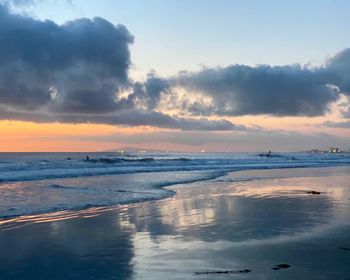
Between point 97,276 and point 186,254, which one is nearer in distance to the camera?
point 97,276

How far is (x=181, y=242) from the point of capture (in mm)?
8789

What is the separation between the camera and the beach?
22.2ft

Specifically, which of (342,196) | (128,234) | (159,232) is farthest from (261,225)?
(342,196)

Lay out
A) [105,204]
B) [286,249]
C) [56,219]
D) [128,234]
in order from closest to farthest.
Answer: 1. [286,249]
2. [128,234]
3. [56,219]
4. [105,204]

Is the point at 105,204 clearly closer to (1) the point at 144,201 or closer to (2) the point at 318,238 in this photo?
(1) the point at 144,201

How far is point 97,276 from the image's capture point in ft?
21.5

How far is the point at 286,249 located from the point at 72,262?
3942mm

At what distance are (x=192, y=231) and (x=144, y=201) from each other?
638 centimetres

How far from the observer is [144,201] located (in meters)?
16.2

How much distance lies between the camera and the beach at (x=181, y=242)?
22.2 feet

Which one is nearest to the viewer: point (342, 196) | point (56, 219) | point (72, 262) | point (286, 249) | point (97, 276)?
point (97, 276)

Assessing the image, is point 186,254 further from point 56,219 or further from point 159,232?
point 56,219

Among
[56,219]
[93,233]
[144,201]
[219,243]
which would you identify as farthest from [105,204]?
[219,243]

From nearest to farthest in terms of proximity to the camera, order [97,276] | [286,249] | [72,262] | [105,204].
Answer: [97,276] → [72,262] → [286,249] → [105,204]
